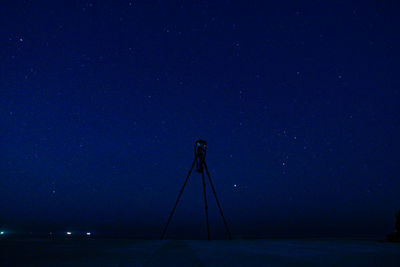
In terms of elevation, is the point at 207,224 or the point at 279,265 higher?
the point at 207,224

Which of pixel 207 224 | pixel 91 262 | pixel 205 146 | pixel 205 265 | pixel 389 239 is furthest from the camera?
pixel 205 146

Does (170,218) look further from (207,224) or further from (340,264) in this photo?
(340,264)

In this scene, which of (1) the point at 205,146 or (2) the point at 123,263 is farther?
(1) the point at 205,146

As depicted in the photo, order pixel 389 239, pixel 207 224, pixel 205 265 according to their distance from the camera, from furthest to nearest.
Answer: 1. pixel 207 224
2. pixel 389 239
3. pixel 205 265

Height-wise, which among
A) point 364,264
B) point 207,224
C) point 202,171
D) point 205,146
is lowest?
point 364,264

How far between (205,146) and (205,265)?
804 centimetres

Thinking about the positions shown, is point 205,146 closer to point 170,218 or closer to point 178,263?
point 170,218

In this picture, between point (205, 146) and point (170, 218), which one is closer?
point (170, 218)

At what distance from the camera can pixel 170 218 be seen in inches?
397

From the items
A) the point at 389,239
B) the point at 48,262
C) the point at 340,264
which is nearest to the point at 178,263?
the point at 48,262

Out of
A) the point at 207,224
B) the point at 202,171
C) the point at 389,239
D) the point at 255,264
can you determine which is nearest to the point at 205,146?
the point at 202,171

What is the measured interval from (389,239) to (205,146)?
6470mm

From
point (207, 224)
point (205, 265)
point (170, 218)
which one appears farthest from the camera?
point (170, 218)

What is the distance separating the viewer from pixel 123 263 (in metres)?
2.83
